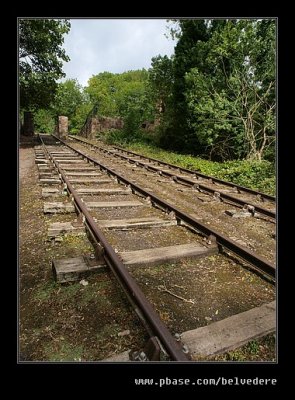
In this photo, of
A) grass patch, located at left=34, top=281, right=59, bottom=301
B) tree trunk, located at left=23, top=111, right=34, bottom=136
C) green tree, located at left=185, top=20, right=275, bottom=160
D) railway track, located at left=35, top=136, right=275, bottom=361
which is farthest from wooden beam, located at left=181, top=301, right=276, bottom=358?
tree trunk, located at left=23, top=111, right=34, bottom=136

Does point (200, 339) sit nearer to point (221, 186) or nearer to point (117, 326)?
point (117, 326)

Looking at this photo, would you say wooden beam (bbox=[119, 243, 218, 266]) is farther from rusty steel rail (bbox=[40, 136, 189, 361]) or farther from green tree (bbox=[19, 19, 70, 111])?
green tree (bbox=[19, 19, 70, 111])

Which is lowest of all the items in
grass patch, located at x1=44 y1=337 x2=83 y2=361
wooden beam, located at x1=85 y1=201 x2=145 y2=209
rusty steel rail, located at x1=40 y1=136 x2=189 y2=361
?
grass patch, located at x1=44 y1=337 x2=83 y2=361

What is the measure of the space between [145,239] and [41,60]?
14.7 meters

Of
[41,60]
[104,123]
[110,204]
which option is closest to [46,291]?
[110,204]

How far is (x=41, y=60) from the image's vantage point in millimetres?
15969

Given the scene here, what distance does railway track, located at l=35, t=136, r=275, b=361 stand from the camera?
253 centimetres

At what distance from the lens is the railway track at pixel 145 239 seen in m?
2.53

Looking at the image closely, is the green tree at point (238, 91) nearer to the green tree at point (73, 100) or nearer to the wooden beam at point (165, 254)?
the wooden beam at point (165, 254)

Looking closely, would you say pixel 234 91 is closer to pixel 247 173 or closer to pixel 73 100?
pixel 247 173

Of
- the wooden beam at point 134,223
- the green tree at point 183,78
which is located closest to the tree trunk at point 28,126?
the green tree at point 183,78

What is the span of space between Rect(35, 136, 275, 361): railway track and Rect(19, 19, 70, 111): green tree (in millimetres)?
10017

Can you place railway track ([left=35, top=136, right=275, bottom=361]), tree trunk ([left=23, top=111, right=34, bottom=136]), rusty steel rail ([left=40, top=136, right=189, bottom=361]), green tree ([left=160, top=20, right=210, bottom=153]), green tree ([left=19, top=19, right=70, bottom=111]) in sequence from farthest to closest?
tree trunk ([left=23, top=111, right=34, bottom=136]) → green tree ([left=160, top=20, right=210, bottom=153]) → green tree ([left=19, top=19, right=70, bottom=111]) → railway track ([left=35, top=136, right=275, bottom=361]) → rusty steel rail ([left=40, top=136, right=189, bottom=361])
